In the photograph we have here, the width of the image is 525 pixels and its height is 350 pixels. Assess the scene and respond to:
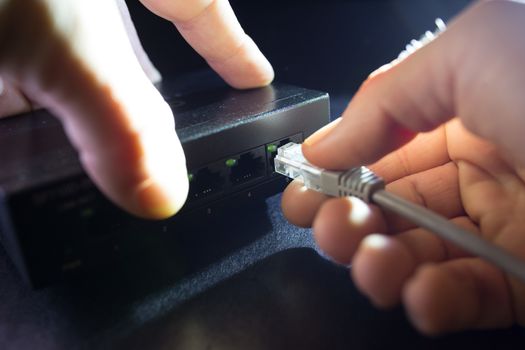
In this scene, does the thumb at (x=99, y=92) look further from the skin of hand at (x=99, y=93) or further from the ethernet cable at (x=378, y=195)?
the ethernet cable at (x=378, y=195)

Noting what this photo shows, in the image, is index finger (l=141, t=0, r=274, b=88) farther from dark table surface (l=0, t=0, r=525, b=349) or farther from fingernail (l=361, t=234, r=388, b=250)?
fingernail (l=361, t=234, r=388, b=250)

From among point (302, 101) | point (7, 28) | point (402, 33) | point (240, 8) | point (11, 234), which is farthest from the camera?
point (402, 33)

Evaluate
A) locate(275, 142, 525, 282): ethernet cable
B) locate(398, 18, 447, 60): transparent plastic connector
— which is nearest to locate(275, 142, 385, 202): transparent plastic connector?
locate(275, 142, 525, 282): ethernet cable

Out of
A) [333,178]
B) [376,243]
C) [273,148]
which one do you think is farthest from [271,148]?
[376,243]

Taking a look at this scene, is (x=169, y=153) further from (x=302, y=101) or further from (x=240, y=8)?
(x=240, y=8)

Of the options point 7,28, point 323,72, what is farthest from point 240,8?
point 7,28

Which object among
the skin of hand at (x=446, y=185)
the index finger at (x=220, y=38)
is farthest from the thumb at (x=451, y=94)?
the index finger at (x=220, y=38)
